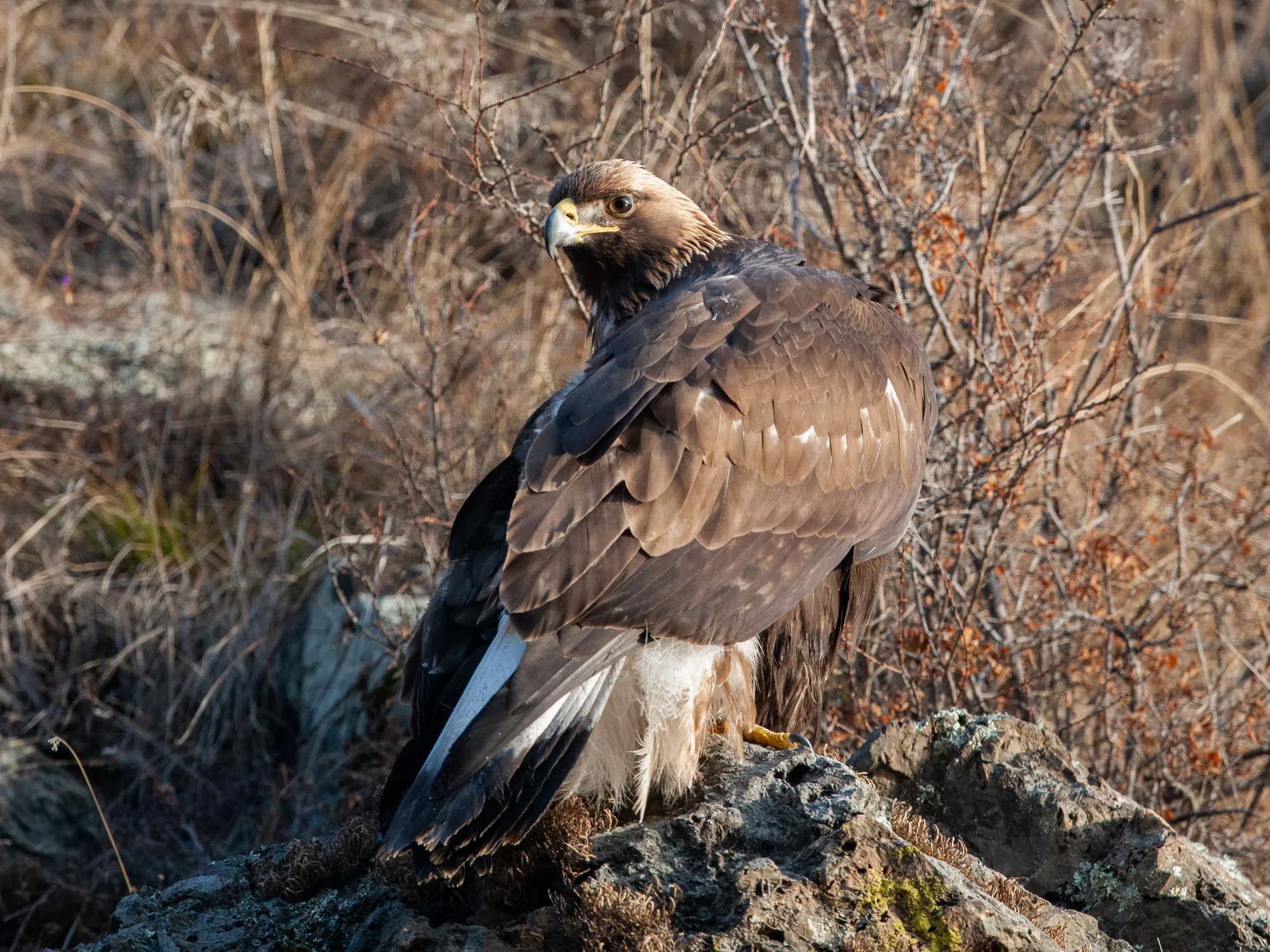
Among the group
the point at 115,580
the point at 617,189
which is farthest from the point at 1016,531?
the point at 115,580

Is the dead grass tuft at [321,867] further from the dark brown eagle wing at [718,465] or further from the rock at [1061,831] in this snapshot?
the rock at [1061,831]

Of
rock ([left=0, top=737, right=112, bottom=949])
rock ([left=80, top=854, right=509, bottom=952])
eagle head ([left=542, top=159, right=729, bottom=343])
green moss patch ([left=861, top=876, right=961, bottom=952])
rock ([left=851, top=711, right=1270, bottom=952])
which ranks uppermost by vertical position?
eagle head ([left=542, top=159, right=729, bottom=343])

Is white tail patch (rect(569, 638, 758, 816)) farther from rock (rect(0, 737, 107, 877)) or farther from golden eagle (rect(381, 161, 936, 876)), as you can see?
rock (rect(0, 737, 107, 877))

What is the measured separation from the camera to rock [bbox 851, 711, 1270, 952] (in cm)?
311

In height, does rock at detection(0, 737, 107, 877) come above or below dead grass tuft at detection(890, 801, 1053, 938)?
below

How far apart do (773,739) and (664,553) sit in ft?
2.39

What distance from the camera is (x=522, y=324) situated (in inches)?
273

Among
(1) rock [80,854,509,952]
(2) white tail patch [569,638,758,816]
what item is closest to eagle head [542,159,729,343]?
(2) white tail patch [569,638,758,816]

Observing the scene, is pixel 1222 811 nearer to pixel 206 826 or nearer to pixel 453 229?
pixel 206 826

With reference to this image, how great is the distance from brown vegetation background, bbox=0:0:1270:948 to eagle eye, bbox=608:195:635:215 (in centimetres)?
39

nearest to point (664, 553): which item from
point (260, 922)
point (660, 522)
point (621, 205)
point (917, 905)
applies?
point (660, 522)

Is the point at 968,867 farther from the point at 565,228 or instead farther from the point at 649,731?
the point at 565,228

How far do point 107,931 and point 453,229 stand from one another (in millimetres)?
4729

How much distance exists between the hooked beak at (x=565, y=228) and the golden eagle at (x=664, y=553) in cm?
39
